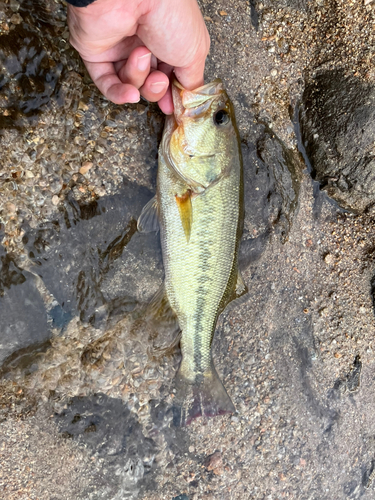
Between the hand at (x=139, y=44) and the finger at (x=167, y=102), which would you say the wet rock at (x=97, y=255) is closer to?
the finger at (x=167, y=102)

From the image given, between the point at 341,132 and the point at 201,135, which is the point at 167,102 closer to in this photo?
the point at 201,135

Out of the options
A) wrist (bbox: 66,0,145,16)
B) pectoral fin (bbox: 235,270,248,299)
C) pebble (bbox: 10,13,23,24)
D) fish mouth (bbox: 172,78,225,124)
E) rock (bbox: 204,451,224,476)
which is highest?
pebble (bbox: 10,13,23,24)

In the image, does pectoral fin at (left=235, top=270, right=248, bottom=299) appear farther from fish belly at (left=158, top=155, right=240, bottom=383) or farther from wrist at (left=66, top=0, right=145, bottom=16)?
wrist at (left=66, top=0, right=145, bottom=16)

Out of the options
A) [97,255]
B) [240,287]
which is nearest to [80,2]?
[97,255]

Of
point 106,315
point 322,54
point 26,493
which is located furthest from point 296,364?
point 322,54

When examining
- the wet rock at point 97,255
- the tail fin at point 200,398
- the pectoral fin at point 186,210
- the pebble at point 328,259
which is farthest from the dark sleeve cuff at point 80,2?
the pebble at point 328,259

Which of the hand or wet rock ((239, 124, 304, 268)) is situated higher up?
the hand

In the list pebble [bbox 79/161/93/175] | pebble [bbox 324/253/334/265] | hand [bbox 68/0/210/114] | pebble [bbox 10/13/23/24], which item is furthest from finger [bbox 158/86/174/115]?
pebble [bbox 324/253/334/265]
